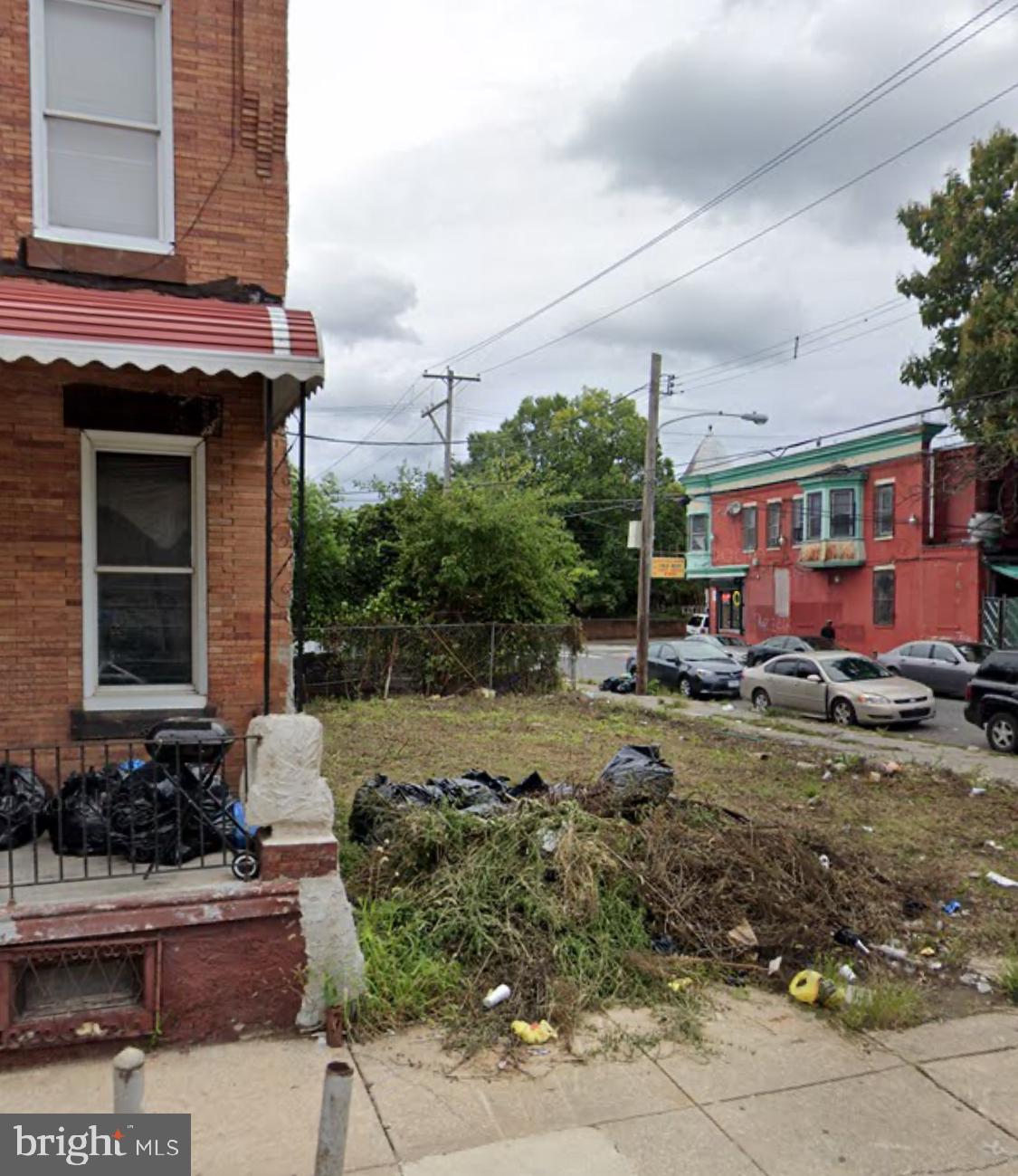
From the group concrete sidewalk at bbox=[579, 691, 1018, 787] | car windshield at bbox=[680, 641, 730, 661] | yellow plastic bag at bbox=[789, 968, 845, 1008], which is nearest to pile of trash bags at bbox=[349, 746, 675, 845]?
yellow plastic bag at bbox=[789, 968, 845, 1008]

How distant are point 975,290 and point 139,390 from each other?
25.1 m

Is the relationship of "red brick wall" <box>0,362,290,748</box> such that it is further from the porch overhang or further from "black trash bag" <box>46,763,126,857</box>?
"black trash bag" <box>46,763,126,857</box>

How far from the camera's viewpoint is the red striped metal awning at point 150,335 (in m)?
4.57

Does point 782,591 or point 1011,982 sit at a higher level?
point 782,591

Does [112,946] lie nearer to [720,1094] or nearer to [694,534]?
[720,1094]

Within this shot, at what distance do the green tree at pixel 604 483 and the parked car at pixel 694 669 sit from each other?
3136cm

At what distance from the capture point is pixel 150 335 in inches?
189

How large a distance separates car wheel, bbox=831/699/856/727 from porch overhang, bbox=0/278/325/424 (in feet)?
45.3

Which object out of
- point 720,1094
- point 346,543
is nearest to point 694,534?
point 346,543

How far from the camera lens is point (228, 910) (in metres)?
4.05

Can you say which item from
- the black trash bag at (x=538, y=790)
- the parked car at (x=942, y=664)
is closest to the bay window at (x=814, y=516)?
the parked car at (x=942, y=664)

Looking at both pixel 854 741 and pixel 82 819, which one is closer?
pixel 82 819

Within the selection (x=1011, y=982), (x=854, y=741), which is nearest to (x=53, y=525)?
(x=1011, y=982)

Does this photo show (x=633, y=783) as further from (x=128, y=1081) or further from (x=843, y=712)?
(x=843, y=712)
